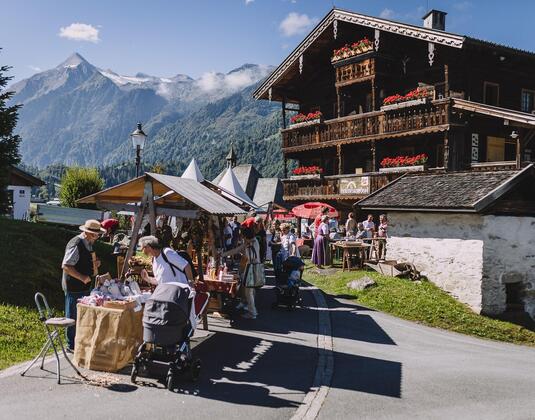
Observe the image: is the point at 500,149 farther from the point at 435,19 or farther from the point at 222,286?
the point at 222,286

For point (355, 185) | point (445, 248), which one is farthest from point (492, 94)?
point (445, 248)

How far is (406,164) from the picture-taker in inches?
901

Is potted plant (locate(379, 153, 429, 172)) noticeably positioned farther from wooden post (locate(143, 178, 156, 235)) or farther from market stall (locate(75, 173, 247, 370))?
wooden post (locate(143, 178, 156, 235))

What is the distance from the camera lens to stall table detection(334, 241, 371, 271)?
17.3 m

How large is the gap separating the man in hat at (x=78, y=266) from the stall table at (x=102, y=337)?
0.57 metres

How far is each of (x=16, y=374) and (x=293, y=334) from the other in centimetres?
497

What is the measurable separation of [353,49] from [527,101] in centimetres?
928

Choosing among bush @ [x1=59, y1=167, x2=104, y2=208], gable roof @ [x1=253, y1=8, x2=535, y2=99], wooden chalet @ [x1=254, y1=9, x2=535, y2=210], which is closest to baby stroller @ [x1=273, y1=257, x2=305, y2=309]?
wooden chalet @ [x1=254, y1=9, x2=535, y2=210]

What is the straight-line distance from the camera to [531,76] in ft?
84.5

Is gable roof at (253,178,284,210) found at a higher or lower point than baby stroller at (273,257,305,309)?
higher

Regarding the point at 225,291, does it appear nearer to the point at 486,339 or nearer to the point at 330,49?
the point at 486,339

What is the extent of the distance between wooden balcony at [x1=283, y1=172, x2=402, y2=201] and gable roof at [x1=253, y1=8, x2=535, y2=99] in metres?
5.97

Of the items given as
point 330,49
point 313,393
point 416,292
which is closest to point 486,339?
point 416,292

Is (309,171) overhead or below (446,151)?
below
